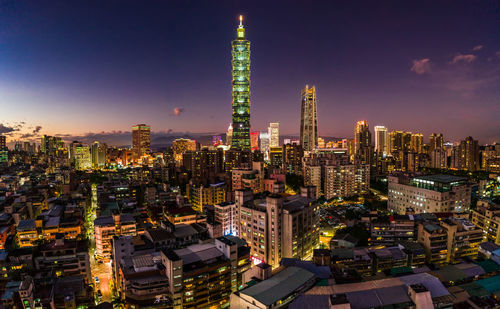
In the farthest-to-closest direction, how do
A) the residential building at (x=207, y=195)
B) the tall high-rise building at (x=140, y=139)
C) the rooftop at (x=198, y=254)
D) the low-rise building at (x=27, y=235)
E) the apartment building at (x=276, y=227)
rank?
the tall high-rise building at (x=140, y=139) → the residential building at (x=207, y=195) → the low-rise building at (x=27, y=235) → the apartment building at (x=276, y=227) → the rooftop at (x=198, y=254)

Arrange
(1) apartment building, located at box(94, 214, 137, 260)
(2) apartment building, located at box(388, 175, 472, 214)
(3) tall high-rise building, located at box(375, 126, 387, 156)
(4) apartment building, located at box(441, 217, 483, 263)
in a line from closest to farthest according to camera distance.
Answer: (4) apartment building, located at box(441, 217, 483, 263)
(1) apartment building, located at box(94, 214, 137, 260)
(2) apartment building, located at box(388, 175, 472, 214)
(3) tall high-rise building, located at box(375, 126, 387, 156)

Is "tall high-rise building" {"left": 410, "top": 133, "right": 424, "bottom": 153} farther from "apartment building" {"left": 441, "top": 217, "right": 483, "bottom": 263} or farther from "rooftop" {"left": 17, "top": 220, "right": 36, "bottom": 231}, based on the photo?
"rooftop" {"left": 17, "top": 220, "right": 36, "bottom": 231}

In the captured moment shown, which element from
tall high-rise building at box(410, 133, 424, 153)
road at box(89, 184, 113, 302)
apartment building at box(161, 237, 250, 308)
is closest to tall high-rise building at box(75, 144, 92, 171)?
road at box(89, 184, 113, 302)

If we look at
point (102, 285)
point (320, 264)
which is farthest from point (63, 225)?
point (320, 264)

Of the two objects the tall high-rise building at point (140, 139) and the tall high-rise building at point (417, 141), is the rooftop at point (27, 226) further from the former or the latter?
the tall high-rise building at point (417, 141)

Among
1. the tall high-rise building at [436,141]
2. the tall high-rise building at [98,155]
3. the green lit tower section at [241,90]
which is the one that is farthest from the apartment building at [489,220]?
the tall high-rise building at [98,155]

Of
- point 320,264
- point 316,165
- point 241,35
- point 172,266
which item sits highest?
point 241,35

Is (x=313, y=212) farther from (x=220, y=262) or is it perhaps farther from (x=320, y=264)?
(x=220, y=262)
